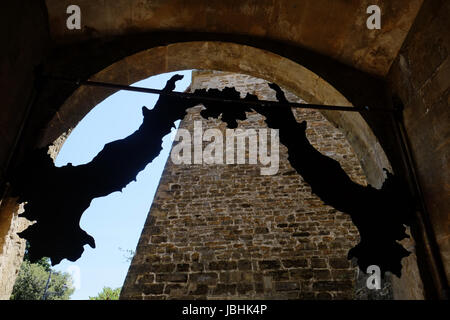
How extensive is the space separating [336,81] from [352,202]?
3.20ft

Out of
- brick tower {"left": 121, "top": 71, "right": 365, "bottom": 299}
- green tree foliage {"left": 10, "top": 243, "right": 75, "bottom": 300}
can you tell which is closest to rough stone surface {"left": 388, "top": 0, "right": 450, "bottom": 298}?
brick tower {"left": 121, "top": 71, "right": 365, "bottom": 299}

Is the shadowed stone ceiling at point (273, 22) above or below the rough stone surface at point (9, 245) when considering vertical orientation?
above

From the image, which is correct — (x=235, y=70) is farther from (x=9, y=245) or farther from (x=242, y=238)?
(x=242, y=238)

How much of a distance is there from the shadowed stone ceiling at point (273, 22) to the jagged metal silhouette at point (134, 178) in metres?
0.60

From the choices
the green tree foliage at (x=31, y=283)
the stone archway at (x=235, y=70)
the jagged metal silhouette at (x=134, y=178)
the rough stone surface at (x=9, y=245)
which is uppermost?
the green tree foliage at (x=31, y=283)

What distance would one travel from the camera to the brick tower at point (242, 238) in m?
5.21

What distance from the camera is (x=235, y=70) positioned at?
2.54 meters

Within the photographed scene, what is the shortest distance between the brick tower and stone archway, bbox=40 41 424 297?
369 cm

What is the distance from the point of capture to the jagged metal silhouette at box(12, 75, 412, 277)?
1515 millimetres

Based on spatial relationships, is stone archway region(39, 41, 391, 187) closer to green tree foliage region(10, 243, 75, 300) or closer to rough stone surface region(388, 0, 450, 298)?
rough stone surface region(388, 0, 450, 298)

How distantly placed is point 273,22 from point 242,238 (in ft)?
14.8

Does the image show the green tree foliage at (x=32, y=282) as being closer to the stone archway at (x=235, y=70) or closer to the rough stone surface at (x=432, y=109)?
the stone archway at (x=235, y=70)

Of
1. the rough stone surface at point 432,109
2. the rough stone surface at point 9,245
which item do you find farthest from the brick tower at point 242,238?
the rough stone surface at point 9,245

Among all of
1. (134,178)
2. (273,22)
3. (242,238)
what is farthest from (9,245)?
(242,238)
